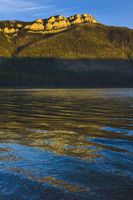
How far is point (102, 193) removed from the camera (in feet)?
56.1

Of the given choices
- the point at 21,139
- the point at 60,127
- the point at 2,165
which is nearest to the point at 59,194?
the point at 2,165

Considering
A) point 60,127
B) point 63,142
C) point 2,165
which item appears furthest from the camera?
point 60,127

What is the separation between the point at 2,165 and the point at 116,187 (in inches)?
Answer: 282

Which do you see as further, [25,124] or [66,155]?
[25,124]

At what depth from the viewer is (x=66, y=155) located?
24.5 metres

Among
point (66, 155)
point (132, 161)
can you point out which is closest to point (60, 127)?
point (66, 155)

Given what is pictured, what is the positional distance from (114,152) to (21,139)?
881 centimetres

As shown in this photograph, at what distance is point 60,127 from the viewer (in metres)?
39.1

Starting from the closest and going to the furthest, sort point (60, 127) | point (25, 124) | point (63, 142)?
point (63, 142)
point (60, 127)
point (25, 124)

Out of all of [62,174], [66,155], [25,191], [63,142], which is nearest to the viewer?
[25,191]

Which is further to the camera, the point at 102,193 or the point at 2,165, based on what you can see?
the point at 2,165

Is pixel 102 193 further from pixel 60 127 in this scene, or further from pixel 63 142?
pixel 60 127

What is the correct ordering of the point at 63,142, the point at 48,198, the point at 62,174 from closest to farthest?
the point at 48,198 → the point at 62,174 → the point at 63,142

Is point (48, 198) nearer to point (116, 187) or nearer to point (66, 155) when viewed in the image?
point (116, 187)
